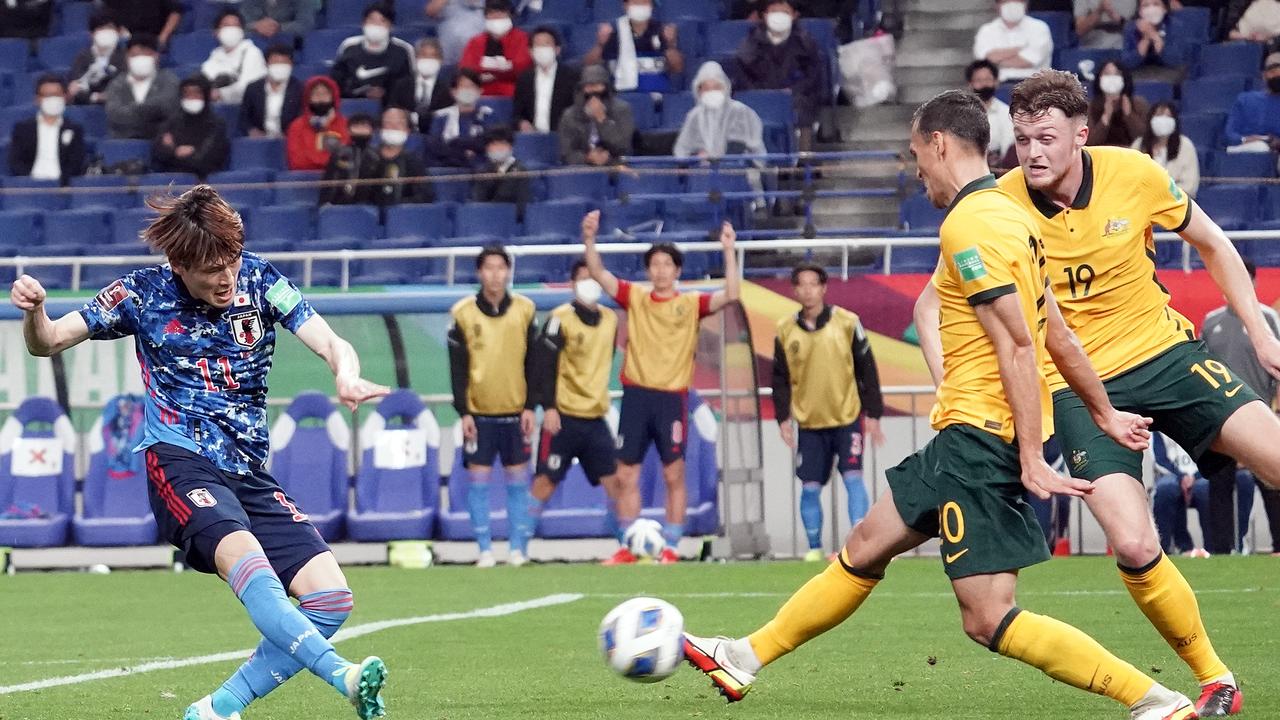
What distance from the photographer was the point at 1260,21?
19297mm

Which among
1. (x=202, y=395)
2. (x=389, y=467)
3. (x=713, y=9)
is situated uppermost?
(x=713, y=9)

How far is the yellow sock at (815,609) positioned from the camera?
6371 millimetres

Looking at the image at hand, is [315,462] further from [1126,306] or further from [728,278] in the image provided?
[1126,306]

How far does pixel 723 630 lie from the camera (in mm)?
9422

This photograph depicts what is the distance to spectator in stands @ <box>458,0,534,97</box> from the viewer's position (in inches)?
818

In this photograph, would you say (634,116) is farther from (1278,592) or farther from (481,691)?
(481,691)

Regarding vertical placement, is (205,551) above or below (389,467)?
above

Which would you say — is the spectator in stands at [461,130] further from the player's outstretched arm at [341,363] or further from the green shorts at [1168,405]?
the player's outstretched arm at [341,363]

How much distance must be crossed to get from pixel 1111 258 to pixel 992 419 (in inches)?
47.4

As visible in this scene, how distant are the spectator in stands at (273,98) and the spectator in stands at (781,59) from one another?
5.02m

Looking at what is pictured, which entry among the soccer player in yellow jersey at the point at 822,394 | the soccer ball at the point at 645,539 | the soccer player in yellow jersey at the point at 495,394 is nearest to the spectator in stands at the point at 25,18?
the soccer player in yellow jersey at the point at 495,394

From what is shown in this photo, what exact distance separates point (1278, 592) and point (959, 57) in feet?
35.5

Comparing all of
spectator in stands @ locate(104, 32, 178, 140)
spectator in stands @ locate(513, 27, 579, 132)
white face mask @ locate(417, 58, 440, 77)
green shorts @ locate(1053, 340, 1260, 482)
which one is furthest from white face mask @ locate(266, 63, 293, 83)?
green shorts @ locate(1053, 340, 1260, 482)

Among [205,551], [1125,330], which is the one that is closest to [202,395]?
[205,551]
